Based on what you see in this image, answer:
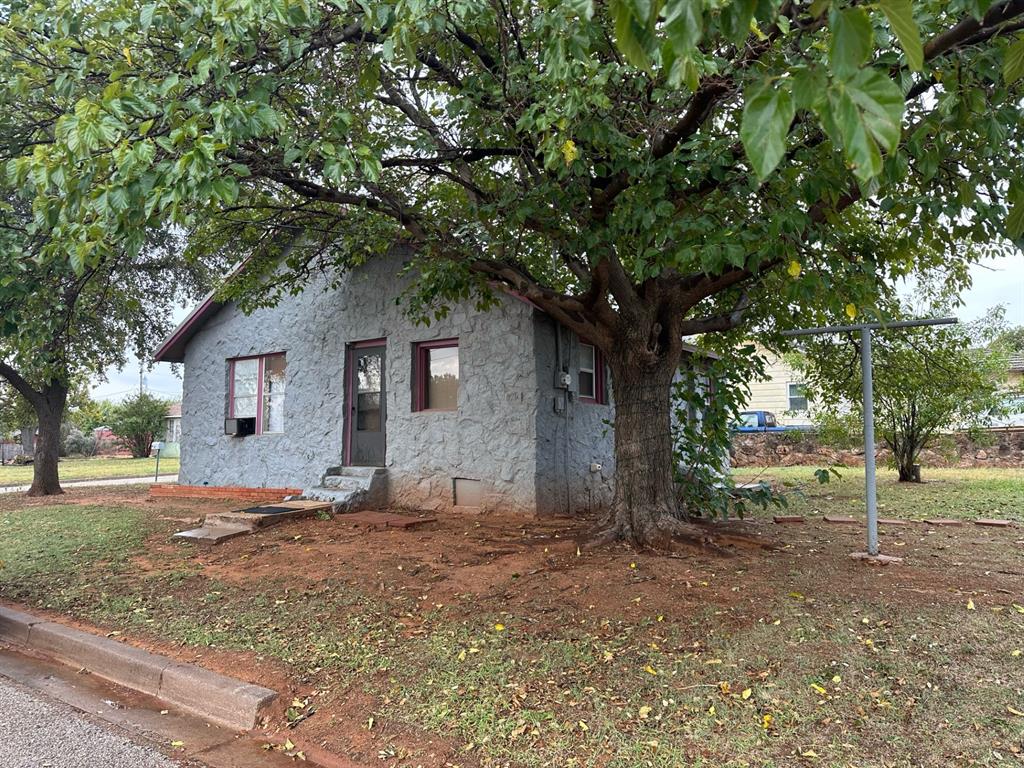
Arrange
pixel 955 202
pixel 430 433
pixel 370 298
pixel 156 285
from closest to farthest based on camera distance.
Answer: pixel 955 202
pixel 430 433
pixel 370 298
pixel 156 285

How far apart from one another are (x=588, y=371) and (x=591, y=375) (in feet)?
0.42

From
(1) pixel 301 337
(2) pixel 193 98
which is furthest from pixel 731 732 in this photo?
(1) pixel 301 337

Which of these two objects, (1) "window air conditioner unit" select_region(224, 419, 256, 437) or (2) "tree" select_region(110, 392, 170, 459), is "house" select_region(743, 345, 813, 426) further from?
(2) "tree" select_region(110, 392, 170, 459)

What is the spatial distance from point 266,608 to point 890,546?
5.87 metres

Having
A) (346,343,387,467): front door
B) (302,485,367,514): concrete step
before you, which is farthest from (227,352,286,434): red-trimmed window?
(302,485,367,514): concrete step

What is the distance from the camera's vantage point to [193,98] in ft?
14.6

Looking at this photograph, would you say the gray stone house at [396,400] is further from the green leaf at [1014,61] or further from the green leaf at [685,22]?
the green leaf at [685,22]

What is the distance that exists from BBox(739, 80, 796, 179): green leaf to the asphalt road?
373 centimetres

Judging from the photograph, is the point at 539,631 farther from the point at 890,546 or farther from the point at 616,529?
the point at 890,546

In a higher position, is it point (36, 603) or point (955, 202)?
point (955, 202)

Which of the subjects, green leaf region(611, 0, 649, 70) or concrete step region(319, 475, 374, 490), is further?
concrete step region(319, 475, 374, 490)

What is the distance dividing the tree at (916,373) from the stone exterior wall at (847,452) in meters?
2.39

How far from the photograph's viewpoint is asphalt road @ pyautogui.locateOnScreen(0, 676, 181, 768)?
11.0 feet

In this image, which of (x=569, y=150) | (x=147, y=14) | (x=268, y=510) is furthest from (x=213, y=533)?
(x=569, y=150)
